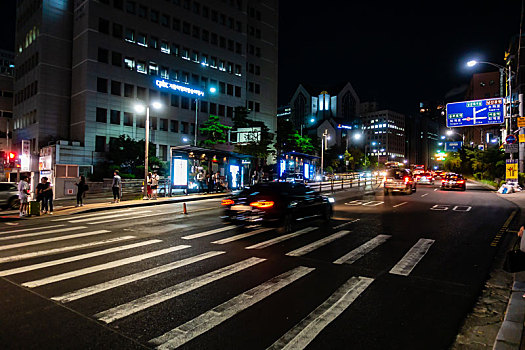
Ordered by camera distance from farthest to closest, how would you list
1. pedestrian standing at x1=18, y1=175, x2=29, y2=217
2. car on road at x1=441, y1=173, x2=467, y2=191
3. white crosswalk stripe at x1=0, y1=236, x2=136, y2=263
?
1. car on road at x1=441, y1=173, x2=467, y2=191
2. pedestrian standing at x1=18, y1=175, x2=29, y2=217
3. white crosswalk stripe at x1=0, y1=236, x2=136, y2=263

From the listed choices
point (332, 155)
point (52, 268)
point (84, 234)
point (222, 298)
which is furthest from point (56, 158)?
point (332, 155)

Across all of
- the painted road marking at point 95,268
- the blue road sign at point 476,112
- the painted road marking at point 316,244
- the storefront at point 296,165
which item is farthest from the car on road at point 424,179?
the painted road marking at point 95,268

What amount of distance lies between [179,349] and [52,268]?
459 centimetres

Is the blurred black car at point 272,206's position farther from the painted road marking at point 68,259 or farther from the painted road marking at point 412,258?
the painted road marking at point 412,258

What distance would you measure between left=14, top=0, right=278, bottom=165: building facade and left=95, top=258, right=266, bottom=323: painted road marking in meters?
41.0

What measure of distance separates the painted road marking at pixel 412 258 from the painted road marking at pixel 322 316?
0.95m

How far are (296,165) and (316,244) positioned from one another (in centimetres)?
3188

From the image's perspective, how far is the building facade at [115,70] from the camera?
46094mm

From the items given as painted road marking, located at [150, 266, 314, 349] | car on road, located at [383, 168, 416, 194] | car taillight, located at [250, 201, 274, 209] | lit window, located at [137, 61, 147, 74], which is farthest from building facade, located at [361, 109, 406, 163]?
painted road marking, located at [150, 266, 314, 349]

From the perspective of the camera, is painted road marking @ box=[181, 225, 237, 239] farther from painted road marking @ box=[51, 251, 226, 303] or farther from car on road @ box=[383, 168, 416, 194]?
car on road @ box=[383, 168, 416, 194]

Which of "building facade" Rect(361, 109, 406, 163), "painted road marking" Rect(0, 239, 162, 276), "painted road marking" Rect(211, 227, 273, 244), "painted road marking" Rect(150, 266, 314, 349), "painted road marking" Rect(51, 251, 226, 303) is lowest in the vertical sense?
"painted road marking" Rect(0, 239, 162, 276)

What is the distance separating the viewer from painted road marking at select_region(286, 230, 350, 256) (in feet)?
27.3

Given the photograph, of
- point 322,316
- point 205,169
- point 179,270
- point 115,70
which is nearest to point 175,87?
point 115,70

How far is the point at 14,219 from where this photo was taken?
51.5 feet
